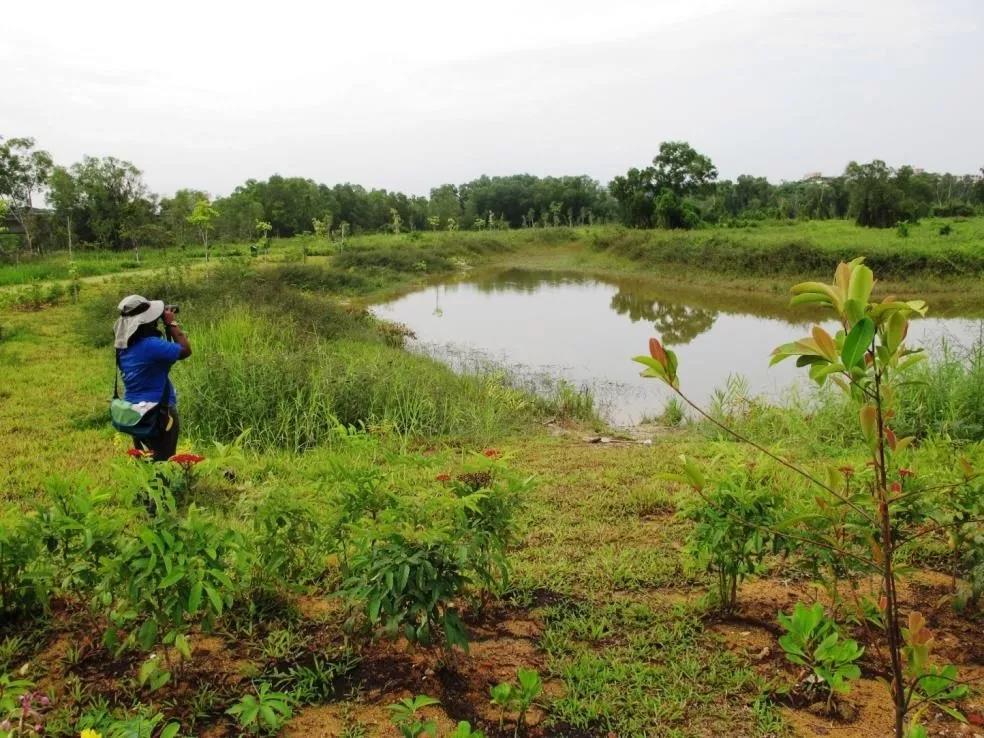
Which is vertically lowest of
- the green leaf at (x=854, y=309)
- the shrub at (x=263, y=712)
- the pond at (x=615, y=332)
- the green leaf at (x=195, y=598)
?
the pond at (x=615, y=332)

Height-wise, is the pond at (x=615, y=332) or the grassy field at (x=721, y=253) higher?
the grassy field at (x=721, y=253)

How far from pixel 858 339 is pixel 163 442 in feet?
12.8

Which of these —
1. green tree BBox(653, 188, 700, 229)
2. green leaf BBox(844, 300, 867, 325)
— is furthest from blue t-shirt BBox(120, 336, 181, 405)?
green tree BBox(653, 188, 700, 229)

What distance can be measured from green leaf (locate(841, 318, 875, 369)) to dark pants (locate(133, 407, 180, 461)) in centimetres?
382

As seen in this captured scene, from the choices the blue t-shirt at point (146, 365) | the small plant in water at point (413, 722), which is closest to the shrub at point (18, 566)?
the small plant in water at point (413, 722)

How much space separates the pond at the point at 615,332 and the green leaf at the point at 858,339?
6512 mm

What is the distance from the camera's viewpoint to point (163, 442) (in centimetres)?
403

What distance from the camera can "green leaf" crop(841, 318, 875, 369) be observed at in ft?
3.76

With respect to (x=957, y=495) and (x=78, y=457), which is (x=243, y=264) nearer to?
(x=78, y=457)

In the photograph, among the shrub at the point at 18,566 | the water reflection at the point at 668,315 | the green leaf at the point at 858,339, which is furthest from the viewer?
the water reflection at the point at 668,315

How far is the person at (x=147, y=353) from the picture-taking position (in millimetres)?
3793

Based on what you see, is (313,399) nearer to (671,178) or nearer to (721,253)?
(721,253)

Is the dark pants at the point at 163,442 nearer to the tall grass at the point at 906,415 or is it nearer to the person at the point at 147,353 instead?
the person at the point at 147,353

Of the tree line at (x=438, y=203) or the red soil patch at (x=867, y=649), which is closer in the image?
the red soil patch at (x=867, y=649)
